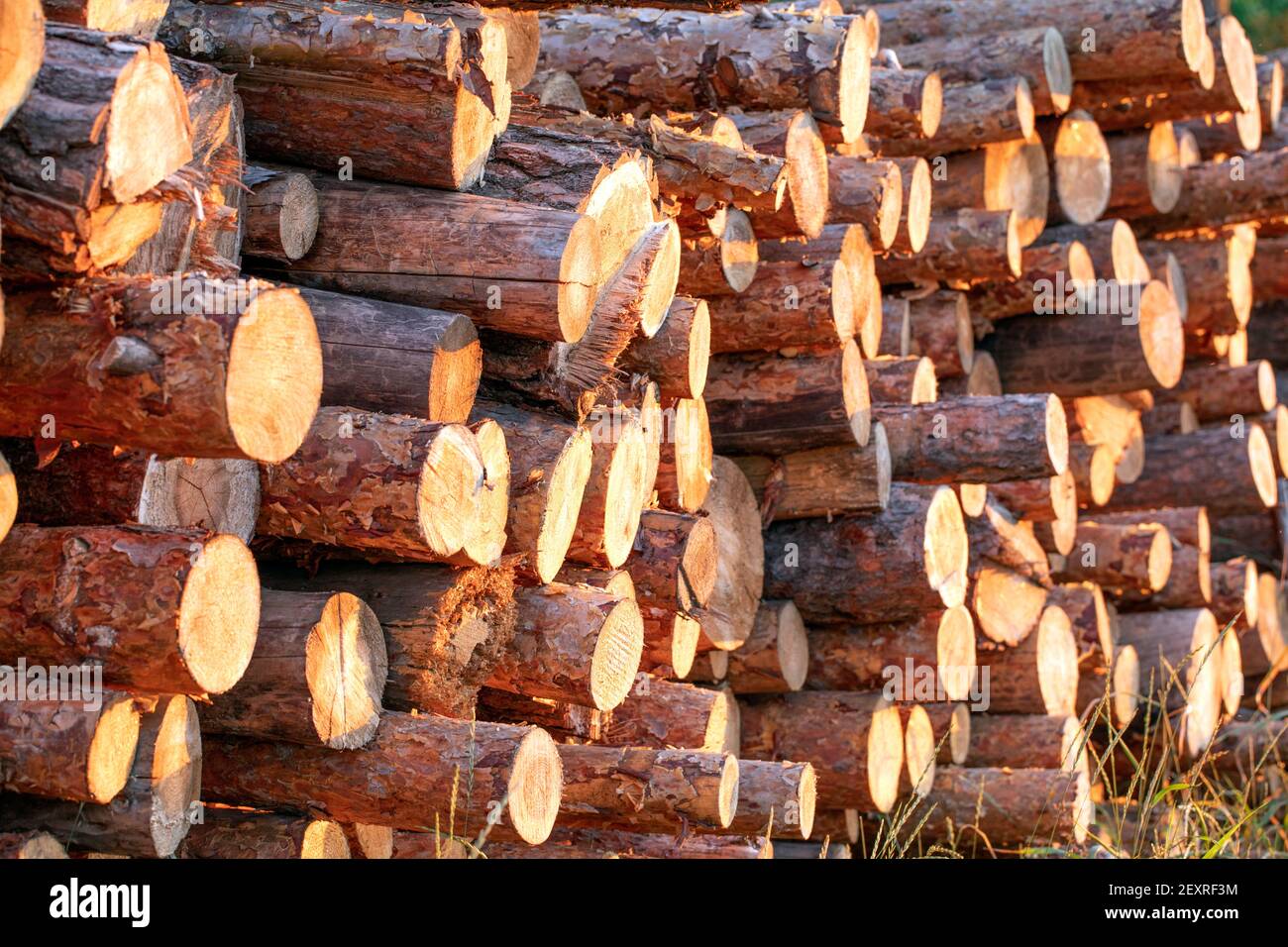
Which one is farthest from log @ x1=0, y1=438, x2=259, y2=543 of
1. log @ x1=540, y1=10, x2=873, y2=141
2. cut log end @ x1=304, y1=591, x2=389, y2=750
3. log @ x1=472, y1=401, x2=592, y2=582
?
log @ x1=540, y1=10, x2=873, y2=141

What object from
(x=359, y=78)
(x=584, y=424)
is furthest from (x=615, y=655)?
(x=359, y=78)

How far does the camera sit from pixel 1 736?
2.79m

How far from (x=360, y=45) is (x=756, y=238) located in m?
1.83

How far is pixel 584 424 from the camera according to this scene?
12.5 ft

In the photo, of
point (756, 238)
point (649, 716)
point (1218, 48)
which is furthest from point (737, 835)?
point (1218, 48)

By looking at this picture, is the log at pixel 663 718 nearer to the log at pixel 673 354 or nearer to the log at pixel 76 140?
the log at pixel 673 354

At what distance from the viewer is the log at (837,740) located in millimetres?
5031

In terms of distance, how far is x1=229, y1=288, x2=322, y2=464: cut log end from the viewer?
2621 mm

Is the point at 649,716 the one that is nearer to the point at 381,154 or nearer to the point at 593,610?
the point at 593,610

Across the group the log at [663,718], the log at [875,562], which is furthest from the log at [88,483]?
the log at [875,562]

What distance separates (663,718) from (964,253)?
7.94 feet

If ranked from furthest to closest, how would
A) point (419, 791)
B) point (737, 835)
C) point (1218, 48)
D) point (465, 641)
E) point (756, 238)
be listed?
point (1218, 48) → point (756, 238) → point (737, 835) → point (465, 641) → point (419, 791)
